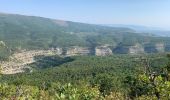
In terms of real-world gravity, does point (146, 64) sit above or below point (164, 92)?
above

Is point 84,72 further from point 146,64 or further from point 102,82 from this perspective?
point 146,64

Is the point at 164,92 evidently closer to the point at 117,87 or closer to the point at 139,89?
the point at 139,89

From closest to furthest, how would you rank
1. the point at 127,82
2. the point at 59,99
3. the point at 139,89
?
the point at 59,99 < the point at 139,89 < the point at 127,82

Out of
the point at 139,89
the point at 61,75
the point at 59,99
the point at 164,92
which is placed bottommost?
the point at 61,75

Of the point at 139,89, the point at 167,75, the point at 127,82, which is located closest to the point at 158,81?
the point at 167,75

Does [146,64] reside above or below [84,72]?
above

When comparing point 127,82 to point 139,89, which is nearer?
point 139,89

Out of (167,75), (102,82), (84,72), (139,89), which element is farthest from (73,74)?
(167,75)

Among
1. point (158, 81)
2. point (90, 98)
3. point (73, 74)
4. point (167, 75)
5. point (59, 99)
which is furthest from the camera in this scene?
point (73, 74)

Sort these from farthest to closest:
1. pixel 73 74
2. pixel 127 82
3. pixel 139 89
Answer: pixel 73 74 < pixel 127 82 < pixel 139 89
